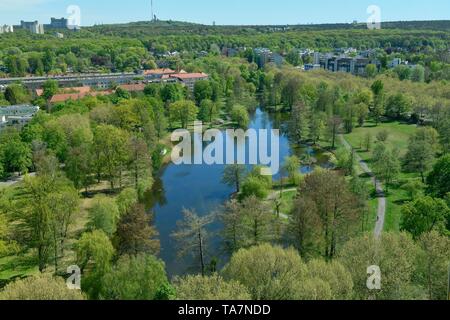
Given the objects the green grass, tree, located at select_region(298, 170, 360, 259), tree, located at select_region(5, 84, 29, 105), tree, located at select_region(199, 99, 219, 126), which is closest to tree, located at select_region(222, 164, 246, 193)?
tree, located at select_region(298, 170, 360, 259)

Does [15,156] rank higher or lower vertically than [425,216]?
higher

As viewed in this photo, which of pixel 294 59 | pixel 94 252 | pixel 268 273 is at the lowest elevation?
pixel 94 252

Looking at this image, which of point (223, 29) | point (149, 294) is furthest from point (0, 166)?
point (223, 29)

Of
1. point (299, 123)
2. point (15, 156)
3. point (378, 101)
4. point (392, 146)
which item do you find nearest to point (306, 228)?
point (15, 156)

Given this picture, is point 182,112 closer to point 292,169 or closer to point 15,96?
point 292,169

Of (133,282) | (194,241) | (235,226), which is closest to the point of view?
(133,282)

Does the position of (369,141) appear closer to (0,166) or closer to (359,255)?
(359,255)

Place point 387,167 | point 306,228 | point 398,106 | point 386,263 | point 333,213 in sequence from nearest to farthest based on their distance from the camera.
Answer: point 386,263
point 306,228
point 333,213
point 387,167
point 398,106
